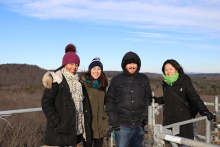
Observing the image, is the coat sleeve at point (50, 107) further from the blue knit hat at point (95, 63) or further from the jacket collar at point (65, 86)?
the blue knit hat at point (95, 63)

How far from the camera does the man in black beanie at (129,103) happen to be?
2.86m

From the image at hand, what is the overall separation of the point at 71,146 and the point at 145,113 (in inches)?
42.6

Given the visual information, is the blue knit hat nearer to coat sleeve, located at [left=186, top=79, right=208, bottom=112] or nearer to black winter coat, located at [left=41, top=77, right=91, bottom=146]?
black winter coat, located at [left=41, top=77, right=91, bottom=146]

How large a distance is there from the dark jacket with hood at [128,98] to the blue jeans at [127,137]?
4.7 inches

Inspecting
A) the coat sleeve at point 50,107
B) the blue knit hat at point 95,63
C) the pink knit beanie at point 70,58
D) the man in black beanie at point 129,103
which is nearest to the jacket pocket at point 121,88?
the man in black beanie at point 129,103

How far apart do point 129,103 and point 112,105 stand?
9.7 inches

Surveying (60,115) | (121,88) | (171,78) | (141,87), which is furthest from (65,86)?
(171,78)

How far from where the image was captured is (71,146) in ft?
8.31

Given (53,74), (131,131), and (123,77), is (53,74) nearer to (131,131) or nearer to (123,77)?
(123,77)

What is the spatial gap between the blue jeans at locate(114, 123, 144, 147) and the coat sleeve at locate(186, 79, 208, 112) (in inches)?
34.4

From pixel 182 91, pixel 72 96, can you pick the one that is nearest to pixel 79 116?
pixel 72 96

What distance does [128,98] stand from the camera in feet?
9.46

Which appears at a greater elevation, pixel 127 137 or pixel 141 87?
pixel 141 87

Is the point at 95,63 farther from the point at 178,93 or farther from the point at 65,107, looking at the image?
the point at 178,93
